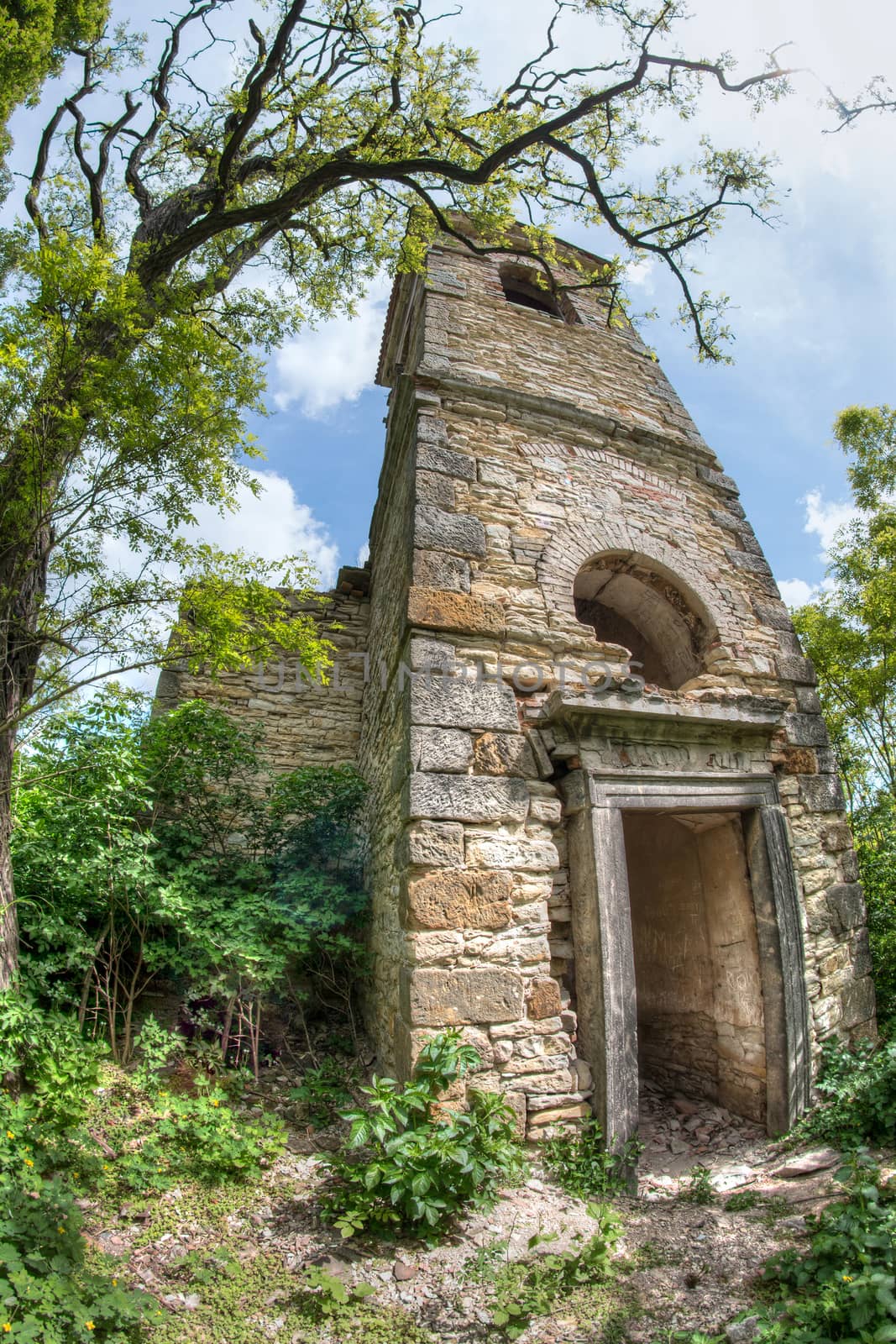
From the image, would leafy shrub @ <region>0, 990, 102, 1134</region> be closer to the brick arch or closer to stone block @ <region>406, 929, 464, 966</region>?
stone block @ <region>406, 929, 464, 966</region>

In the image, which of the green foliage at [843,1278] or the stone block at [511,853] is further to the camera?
the stone block at [511,853]

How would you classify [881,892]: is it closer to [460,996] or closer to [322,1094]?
[460,996]

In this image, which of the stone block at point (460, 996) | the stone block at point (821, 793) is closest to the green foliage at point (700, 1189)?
the stone block at point (460, 996)

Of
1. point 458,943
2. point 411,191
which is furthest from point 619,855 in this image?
point 411,191

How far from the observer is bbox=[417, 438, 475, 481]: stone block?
4707mm

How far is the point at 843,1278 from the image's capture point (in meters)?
2.30

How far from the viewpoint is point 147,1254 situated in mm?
2586

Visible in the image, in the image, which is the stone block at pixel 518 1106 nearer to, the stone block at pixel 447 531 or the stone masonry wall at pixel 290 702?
the stone block at pixel 447 531

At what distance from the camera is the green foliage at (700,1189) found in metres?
3.39

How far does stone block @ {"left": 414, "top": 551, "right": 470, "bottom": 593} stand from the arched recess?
4.01 ft

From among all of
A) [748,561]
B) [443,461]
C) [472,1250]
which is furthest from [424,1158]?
[748,561]

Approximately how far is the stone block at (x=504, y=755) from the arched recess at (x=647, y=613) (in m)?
1.78

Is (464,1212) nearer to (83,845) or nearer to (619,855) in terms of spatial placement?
(619,855)

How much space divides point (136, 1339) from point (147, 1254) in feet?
1.58
